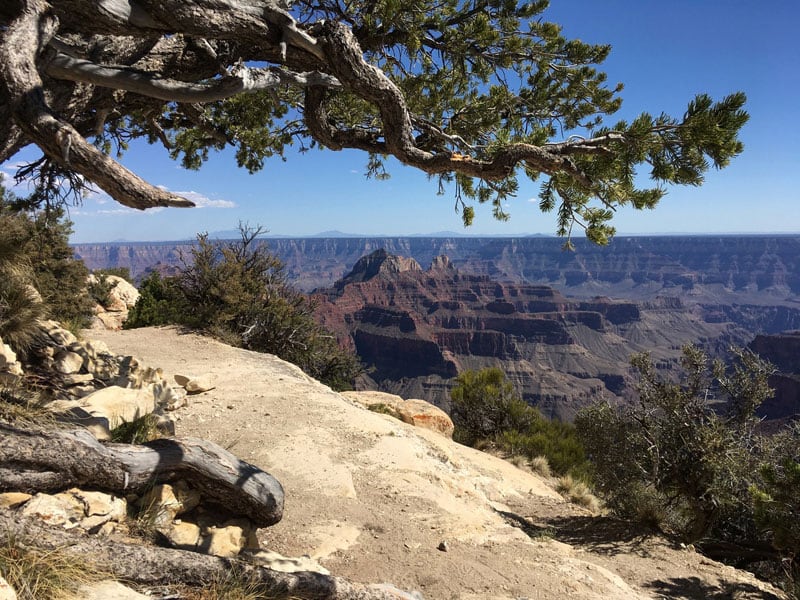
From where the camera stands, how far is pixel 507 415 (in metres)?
15.6

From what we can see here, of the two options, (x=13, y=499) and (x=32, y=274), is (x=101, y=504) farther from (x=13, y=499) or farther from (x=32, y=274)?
(x=32, y=274)

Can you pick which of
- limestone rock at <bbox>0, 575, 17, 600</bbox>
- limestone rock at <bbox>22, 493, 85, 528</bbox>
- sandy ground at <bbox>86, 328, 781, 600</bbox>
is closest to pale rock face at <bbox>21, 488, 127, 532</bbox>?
limestone rock at <bbox>22, 493, 85, 528</bbox>

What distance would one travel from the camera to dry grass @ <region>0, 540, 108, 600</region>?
2.12 m

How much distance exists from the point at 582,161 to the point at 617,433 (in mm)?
6504

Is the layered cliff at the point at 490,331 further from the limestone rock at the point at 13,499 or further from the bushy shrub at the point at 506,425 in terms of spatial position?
the limestone rock at the point at 13,499

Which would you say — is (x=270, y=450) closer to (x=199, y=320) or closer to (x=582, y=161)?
(x=582, y=161)

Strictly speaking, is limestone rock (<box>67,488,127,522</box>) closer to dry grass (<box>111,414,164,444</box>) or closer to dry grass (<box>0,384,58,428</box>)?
dry grass (<box>0,384,58,428</box>)

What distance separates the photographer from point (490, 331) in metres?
124

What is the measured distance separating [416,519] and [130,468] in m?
3.44

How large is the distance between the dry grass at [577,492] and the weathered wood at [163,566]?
27.1 feet

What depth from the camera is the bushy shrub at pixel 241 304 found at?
49.9 feet

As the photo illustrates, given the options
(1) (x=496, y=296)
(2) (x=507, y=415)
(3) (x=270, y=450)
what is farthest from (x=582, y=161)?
(1) (x=496, y=296)

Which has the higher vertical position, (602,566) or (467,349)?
(602,566)

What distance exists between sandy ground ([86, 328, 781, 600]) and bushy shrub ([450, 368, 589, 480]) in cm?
302
